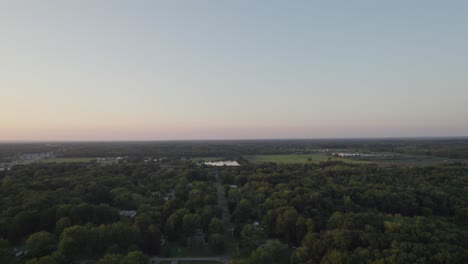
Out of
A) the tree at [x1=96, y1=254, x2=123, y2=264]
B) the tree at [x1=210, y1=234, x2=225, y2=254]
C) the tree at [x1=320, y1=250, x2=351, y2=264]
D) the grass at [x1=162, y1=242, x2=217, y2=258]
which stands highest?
the tree at [x1=320, y1=250, x2=351, y2=264]

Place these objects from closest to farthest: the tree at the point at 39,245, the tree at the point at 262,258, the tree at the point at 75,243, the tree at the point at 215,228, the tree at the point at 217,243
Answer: the tree at the point at 262,258, the tree at the point at 75,243, the tree at the point at 39,245, the tree at the point at 217,243, the tree at the point at 215,228

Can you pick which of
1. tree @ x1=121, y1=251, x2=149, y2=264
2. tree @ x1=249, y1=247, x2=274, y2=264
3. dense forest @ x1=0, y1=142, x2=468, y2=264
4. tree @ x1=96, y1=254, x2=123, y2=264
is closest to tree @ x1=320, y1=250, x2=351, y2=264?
dense forest @ x1=0, y1=142, x2=468, y2=264

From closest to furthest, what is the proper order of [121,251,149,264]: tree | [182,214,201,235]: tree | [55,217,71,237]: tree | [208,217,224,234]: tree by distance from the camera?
[121,251,149,264]: tree
[55,217,71,237]: tree
[208,217,224,234]: tree
[182,214,201,235]: tree

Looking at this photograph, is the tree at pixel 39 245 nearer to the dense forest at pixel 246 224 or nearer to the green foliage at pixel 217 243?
the dense forest at pixel 246 224

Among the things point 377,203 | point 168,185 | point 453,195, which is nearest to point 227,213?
point 168,185

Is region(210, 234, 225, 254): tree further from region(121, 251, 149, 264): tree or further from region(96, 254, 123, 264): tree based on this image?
region(96, 254, 123, 264): tree

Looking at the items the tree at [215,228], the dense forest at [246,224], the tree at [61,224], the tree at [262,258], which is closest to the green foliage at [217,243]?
the dense forest at [246,224]

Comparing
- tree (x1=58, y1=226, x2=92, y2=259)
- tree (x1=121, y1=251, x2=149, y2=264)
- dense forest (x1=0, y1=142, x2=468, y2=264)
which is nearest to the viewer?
tree (x1=121, y1=251, x2=149, y2=264)

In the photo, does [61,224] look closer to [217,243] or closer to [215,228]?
[215,228]

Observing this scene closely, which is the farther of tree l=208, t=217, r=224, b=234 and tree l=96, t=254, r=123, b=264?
tree l=208, t=217, r=224, b=234
